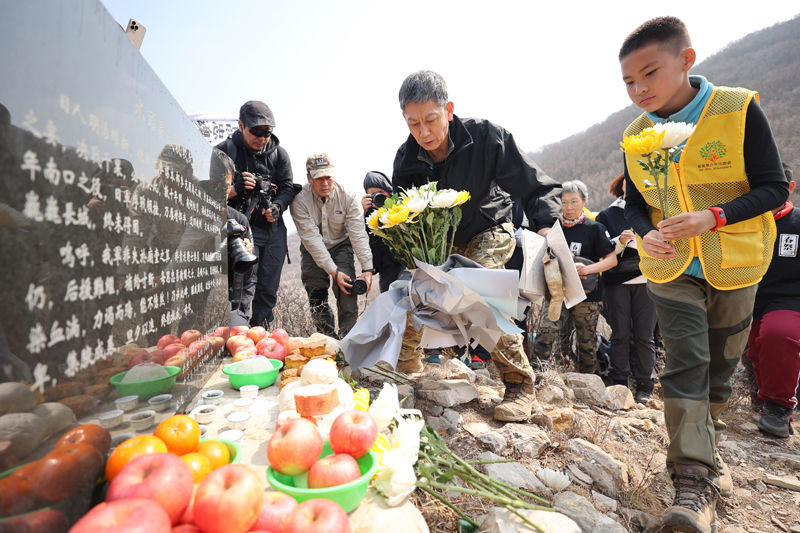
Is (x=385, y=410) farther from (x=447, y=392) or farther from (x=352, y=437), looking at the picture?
(x=447, y=392)

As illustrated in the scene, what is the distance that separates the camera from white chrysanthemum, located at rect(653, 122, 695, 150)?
166cm

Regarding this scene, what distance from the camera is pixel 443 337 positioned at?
2.64m

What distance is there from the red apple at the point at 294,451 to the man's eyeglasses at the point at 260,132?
3461 millimetres

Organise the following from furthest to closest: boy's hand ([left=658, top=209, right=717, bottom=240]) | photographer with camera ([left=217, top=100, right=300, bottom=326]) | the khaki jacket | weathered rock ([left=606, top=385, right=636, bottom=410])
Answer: the khaki jacket → photographer with camera ([left=217, top=100, right=300, bottom=326]) → weathered rock ([left=606, top=385, right=636, bottom=410]) → boy's hand ([left=658, top=209, right=717, bottom=240])

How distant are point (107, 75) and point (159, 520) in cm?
140

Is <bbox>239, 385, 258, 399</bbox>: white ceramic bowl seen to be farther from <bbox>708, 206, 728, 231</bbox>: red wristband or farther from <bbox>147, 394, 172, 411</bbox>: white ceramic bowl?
<bbox>708, 206, 728, 231</bbox>: red wristband

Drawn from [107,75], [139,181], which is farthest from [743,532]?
[107,75]

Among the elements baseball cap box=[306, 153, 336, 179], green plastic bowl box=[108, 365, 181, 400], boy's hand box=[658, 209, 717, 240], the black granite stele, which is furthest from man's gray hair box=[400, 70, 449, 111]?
green plastic bowl box=[108, 365, 181, 400]

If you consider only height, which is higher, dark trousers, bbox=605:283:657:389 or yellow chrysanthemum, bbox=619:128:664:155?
yellow chrysanthemum, bbox=619:128:664:155

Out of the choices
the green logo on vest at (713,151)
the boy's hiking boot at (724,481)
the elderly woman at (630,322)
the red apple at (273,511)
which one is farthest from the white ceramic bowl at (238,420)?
the elderly woman at (630,322)

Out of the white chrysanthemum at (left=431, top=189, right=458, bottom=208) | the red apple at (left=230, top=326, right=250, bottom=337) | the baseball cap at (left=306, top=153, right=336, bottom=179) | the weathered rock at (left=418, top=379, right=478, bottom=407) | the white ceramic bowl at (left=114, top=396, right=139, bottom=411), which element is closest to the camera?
the white ceramic bowl at (left=114, top=396, right=139, bottom=411)

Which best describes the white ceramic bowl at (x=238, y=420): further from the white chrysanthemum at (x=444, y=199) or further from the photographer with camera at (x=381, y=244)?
the photographer with camera at (x=381, y=244)

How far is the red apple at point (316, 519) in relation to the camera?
2.92 ft

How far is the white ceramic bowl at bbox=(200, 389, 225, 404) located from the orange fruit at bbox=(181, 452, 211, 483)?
97 centimetres
